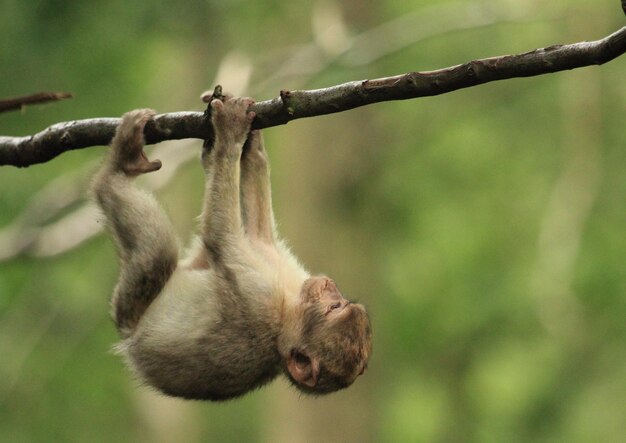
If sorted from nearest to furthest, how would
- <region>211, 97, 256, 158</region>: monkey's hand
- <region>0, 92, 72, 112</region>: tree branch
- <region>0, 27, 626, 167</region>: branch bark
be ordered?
<region>0, 27, 626, 167</region>: branch bark < <region>0, 92, 72, 112</region>: tree branch < <region>211, 97, 256, 158</region>: monkey's hand

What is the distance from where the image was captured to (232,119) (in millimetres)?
7246

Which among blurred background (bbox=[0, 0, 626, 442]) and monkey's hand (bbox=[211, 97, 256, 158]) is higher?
monkey's hand (bbox=[211, 97, 256, 158])

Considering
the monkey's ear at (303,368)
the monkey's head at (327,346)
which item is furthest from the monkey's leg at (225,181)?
the monkey's ear at (303,368)

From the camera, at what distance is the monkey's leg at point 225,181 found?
23.7 ft

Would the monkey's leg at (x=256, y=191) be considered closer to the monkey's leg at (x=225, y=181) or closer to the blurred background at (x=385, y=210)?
the monkey's leg at (x=225, y=181)

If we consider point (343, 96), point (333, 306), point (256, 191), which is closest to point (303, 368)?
point (333, 306)

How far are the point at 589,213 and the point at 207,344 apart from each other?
12617 millimetres

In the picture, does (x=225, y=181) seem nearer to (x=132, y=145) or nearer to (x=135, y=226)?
(x=132, y=145)

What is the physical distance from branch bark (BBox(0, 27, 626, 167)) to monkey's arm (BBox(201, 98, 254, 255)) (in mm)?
96

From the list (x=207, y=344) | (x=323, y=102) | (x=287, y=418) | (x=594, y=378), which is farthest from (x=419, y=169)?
(x=323, y=102)

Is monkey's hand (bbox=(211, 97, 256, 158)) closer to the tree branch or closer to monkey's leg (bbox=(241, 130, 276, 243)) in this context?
monkey's leg (bbox=(241, 130, 276, 243))

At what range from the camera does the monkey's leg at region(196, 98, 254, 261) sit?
7.22 m

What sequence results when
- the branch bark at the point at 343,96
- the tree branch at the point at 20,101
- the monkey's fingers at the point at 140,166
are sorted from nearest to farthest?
1. the branch bark at the point at 343,96
2. the tree branch at the point at 20,101
3. the monkey's fingers at the point at 140,166

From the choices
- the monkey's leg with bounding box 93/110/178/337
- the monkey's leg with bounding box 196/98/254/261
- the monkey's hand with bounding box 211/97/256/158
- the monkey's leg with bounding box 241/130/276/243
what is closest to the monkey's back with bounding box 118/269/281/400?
the monkey's leg with bounding box 93/110/178/337
